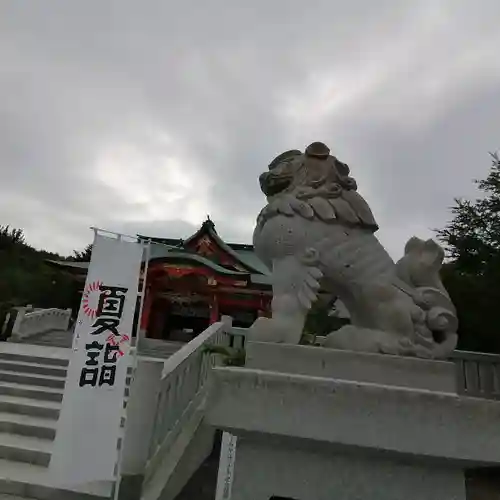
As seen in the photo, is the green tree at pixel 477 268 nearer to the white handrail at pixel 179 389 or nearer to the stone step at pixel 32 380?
the white handrail at pixel 179 389

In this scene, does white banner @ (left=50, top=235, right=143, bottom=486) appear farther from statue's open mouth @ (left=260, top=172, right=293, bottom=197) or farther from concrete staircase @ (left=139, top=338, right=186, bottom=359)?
concrete staircase @ (left=139, top=338, right=186, bottom=359)

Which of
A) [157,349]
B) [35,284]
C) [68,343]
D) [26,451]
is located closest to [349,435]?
[26,451]

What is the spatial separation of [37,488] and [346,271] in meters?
3.01

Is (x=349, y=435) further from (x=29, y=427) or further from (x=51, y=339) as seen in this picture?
(x=51, y=339)

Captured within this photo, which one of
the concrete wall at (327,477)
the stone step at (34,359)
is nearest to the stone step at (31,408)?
the stone step at (34,359)

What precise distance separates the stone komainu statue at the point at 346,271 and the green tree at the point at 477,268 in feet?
15.5

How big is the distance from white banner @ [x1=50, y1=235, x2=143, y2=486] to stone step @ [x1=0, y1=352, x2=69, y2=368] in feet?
12.2

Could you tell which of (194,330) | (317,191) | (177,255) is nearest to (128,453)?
(317,191)

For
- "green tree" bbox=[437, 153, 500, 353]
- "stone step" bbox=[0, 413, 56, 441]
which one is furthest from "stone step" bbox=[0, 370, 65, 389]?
"green tree" bbox=[437, 153, 500, 353]

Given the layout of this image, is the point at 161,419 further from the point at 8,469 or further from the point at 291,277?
the point at 291,277

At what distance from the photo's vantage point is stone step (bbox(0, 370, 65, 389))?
5.36m

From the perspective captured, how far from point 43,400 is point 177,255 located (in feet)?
30.1

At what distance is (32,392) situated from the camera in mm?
4953

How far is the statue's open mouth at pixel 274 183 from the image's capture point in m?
1.96
